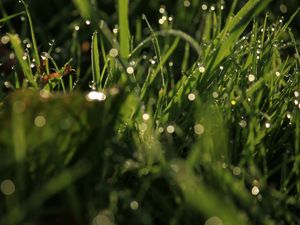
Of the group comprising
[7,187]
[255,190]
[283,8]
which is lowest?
[283,8]

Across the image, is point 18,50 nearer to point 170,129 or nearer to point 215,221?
point 170,129

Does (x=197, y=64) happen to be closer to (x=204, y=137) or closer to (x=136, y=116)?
(x=136, y=116)

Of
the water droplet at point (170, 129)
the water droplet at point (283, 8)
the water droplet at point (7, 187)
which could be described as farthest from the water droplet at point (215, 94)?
the water droplet at point (283, 8)

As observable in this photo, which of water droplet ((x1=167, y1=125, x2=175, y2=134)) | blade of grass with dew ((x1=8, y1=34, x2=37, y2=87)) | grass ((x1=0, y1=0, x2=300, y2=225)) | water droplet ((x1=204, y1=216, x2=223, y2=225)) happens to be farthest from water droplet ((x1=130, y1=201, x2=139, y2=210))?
blade of grass with dew ((x1=8, y1=34, x2=37, y2=87))

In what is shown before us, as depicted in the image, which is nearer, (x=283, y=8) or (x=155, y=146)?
(x=155, y=146)

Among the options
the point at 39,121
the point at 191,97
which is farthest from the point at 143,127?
the point at 39,121

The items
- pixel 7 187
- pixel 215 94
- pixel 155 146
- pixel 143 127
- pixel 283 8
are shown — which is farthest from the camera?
pixel 283 8

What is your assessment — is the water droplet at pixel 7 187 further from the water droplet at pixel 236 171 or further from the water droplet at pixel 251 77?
the water droplet at pixel 251 77

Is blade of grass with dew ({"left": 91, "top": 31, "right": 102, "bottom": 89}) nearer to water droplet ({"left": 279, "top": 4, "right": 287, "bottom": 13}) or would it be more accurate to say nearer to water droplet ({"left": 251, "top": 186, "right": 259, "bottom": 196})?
water droplet ({"left": 251, "top": 186, "right": 259, "bottom": 196})
